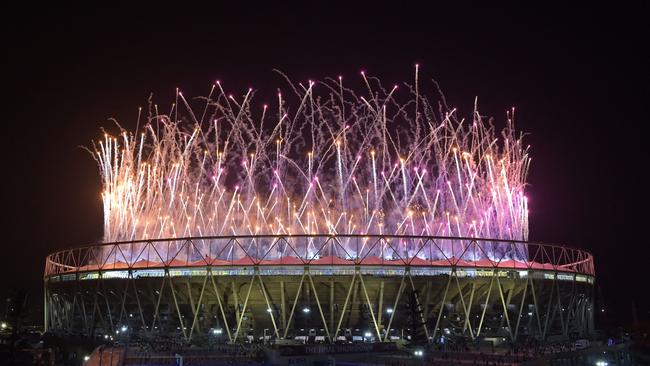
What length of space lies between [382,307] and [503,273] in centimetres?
1393

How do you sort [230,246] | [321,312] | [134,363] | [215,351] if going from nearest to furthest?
[134,363], [215,351], [321,312], [230,246]

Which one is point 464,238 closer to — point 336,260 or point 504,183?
point 504,183

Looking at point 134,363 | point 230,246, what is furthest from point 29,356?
point 230,246

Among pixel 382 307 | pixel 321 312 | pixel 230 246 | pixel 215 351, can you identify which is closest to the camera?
pixel 215 351

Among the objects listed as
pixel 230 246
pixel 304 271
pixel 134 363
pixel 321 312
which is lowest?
pixel 134 363

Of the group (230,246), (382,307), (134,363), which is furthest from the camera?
(230,246)

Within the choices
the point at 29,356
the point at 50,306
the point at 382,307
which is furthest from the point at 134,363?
the point at 50,306

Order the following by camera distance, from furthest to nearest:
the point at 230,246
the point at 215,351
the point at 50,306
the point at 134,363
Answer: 1. the point at 50,306
2. the point at 230,246
3. the point at 215,351
4. the point at 134,363

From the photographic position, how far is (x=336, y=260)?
65812 millimetres

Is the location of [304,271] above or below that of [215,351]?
above

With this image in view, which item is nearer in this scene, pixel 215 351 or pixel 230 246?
pixel 215 351

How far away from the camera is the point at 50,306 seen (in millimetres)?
84375

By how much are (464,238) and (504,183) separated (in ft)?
24.3

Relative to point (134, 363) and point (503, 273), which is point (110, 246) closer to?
point (134, 363)
